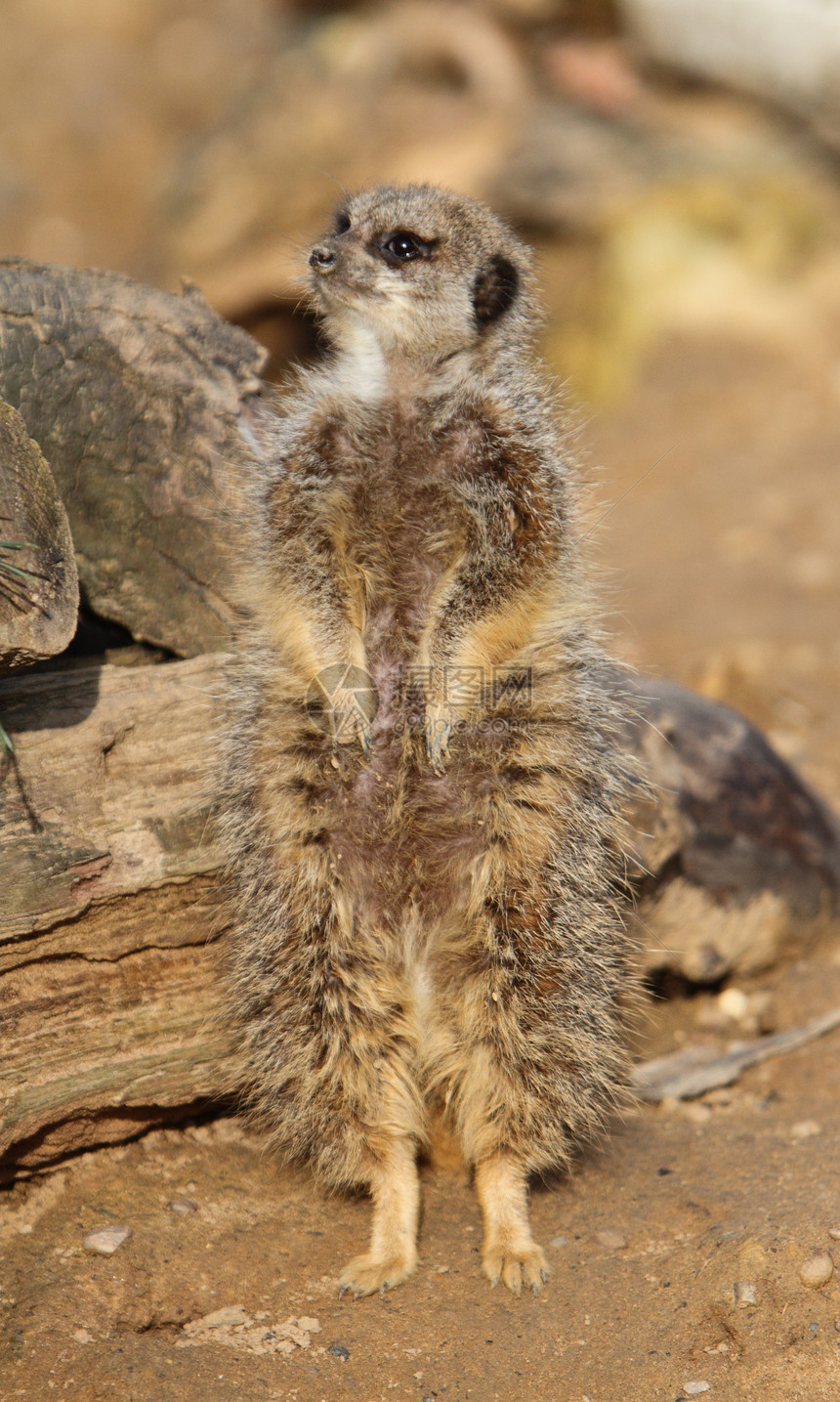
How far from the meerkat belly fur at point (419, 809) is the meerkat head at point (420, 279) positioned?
0.01m

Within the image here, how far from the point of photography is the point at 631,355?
8.04 metres

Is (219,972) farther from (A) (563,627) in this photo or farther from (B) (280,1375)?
(A) (563,627)

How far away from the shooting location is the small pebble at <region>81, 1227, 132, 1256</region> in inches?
97.3

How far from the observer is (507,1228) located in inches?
101

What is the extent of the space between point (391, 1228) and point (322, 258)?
7.22ft

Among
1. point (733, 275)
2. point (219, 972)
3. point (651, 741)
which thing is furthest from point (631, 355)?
point (219, 972)

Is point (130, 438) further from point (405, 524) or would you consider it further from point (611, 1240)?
point (611, 1240)

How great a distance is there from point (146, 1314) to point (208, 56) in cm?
1240


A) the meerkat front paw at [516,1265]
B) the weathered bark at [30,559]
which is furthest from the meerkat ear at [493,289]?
the meerkat front paw at [516,1265]

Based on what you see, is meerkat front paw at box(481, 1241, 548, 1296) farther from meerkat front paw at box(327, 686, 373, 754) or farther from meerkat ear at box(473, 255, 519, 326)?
meerkat ear at box(473, 255, 519, 326)

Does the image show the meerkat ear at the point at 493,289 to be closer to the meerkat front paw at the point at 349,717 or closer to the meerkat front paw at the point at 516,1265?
the meerkat front paw at the point at 349,717

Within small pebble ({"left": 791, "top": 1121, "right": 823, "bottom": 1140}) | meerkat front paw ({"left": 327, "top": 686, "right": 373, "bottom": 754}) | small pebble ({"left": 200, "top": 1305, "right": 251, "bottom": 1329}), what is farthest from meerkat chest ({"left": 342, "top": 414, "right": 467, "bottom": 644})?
small pebble ({"left": 791, "top": 1121, "right": 823, "bottom": 1140})

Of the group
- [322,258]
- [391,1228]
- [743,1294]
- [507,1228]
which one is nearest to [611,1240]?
[507,1228]

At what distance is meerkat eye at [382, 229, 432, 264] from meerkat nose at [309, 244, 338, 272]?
0.47 ft
